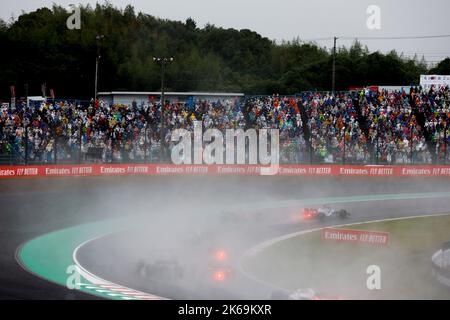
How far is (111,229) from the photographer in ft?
70.4

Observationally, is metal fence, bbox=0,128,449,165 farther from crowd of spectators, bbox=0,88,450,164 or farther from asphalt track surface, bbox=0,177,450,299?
asphalt track surface, bbox=0,177,450,299

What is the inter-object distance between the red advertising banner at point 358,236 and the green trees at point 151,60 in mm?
53135

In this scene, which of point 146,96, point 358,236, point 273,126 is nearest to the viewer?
point 358,236

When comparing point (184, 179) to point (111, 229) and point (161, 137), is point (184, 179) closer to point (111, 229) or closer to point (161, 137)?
point (161, 137)

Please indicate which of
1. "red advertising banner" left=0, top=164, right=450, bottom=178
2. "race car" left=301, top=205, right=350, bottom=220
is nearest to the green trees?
"red advertising banner" left=0, top=164, right=450, bottom=178

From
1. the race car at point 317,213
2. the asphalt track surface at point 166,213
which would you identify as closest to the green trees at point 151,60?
the asphalt track surface at point 166,213

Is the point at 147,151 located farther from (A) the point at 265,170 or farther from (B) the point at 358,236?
(B) the point at 358,236

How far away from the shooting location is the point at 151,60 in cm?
7450

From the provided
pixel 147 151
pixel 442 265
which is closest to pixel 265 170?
pixel 147 151

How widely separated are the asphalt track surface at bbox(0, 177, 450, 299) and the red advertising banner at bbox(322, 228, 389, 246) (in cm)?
244

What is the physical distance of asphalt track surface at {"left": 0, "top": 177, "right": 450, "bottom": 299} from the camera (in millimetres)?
14273

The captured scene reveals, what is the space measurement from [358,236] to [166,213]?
8.83 metres
